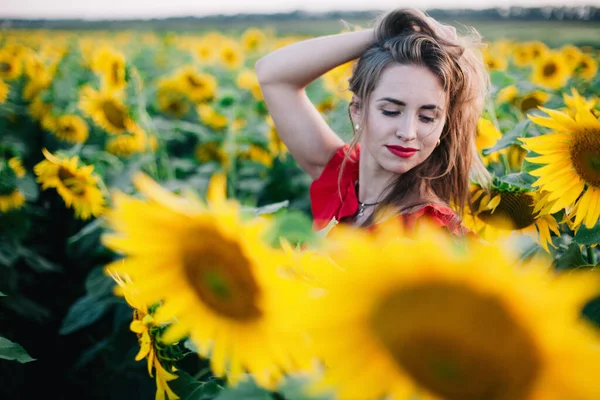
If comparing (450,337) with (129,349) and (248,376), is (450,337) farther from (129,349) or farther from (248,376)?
(129,349)

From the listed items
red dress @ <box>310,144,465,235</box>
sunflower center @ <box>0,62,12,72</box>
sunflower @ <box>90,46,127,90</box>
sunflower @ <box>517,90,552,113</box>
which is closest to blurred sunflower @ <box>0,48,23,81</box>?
sunflower center @ <box>0,62,12,72</box>

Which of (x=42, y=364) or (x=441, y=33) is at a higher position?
(x=441, y=33)

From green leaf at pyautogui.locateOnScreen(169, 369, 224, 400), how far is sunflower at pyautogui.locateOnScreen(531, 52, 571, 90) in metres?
4.16

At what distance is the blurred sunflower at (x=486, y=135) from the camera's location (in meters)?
1.83

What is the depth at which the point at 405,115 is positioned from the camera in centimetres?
135

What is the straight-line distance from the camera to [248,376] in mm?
615

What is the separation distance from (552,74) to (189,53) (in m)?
7.43

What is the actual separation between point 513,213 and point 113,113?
8.05 ft

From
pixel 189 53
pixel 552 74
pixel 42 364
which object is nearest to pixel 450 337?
pixel 42 364

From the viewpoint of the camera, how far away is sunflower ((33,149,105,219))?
83.3 inches

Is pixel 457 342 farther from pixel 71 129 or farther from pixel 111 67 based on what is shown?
pixel 71 129

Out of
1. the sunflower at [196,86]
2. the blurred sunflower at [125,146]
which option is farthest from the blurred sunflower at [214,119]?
the blurred sunflower at [125,146]

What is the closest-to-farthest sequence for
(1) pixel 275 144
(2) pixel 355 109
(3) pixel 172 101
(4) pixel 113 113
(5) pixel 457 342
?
(5) pixel 457 342, (2) pixel 355 109, (4) pixel 113 113, (1) pixel 275 144, (3) pixel 172 101

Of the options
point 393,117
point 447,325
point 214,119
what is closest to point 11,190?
point 214,119
